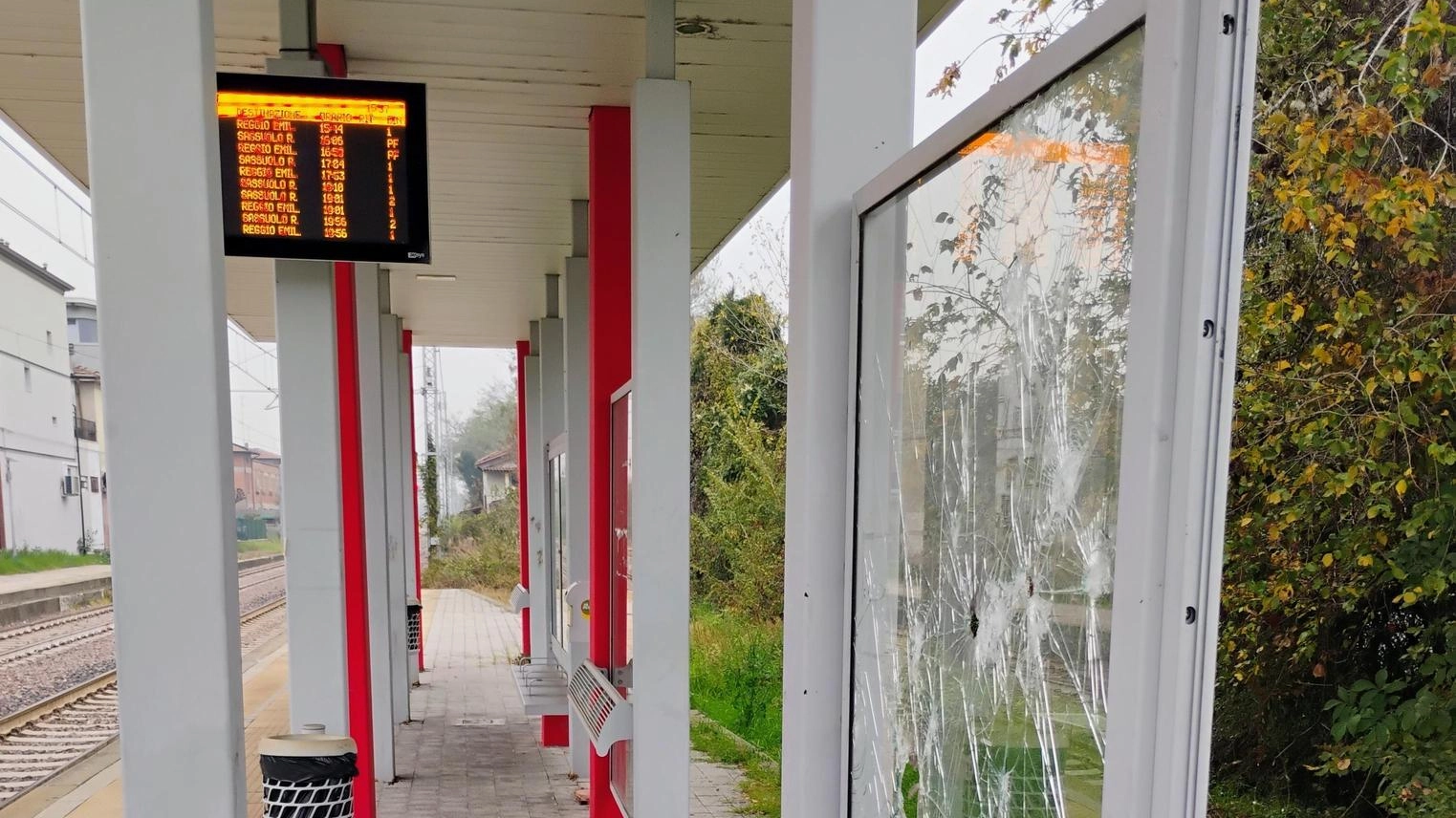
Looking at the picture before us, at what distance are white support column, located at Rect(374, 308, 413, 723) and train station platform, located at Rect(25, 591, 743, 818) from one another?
1.26 ft

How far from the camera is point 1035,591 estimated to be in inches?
43.0

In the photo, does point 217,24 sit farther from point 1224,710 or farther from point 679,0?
point 1224,710

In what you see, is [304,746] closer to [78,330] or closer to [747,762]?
[747,762]

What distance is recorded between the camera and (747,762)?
7.65 m

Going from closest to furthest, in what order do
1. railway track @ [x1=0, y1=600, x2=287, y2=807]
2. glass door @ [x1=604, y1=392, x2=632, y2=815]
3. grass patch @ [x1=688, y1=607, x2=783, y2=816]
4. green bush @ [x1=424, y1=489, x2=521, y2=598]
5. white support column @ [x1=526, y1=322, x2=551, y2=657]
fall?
glass door @ [x1=604, y1=392, x2=632, y2=815]
grass patch @ [x1=688, y1=607, x2=783, y2=816]
railway track @ [x1=0, y1=600, x2=287, y2=807]
white support column @ [x1=526, y1=322, x2=551, y2=657]
green bush @ [x1=424, y1=489, x2=521, y2=598]

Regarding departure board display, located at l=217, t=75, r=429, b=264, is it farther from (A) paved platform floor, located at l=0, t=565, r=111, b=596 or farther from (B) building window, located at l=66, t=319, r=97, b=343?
(B) building window, located at l=66, t=319, r=97, b=343

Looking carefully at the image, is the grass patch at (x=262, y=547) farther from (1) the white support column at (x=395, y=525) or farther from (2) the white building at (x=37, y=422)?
(1) the white support column at (x=395, y=525)

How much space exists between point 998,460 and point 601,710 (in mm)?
3096

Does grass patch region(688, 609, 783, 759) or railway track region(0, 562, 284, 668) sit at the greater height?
railway track region(0, 562, 284, 668)

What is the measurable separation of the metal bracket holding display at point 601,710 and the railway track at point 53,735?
18.0ft

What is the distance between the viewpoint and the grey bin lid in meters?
2.69

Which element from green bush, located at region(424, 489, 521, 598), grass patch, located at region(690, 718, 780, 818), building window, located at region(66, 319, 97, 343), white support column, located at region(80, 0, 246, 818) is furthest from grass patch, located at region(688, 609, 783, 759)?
building window, located at region(66, 319, 97, 343)

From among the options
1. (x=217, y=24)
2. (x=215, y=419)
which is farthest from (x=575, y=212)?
(x=215, y=419)

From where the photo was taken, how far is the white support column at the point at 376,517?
209 inches
